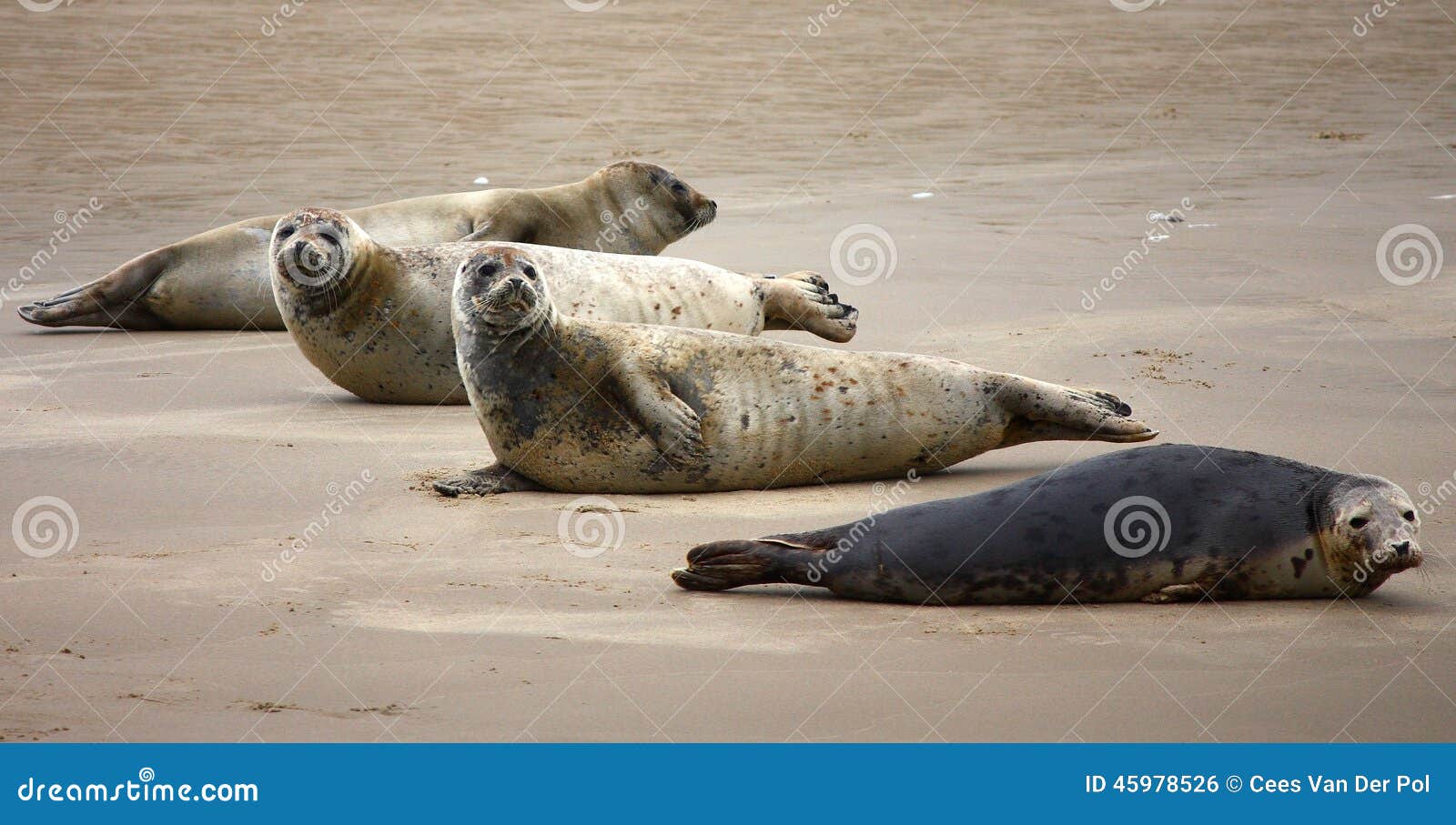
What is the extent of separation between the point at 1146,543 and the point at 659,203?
5317mm

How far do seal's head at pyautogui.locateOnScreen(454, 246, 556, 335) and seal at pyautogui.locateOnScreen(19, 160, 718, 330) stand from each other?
9.83 ft

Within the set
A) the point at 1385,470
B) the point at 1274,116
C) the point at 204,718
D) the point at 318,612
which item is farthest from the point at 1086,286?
the point at 1274,116

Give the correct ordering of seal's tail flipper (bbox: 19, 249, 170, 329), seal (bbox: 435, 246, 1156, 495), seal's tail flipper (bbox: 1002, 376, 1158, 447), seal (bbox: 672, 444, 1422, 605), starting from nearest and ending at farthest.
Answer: seal (bbox: 672, 444, 1422, 605)
seal (bbox: 435, 246, 1156, 495)
seal's tail flipper (bbox: 1002, 376, 1158, 447)
seal's tail flipper (bbox: 19, 249, 170, 329)

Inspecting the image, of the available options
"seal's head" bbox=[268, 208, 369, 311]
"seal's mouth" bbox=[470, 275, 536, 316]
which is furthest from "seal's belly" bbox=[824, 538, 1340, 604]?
"seal's head" bbox=[268, 208, 369, 311]

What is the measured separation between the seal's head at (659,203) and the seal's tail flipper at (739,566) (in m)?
4.95

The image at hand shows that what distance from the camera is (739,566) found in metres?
3.98

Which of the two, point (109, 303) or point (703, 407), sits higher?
point (703, 407)

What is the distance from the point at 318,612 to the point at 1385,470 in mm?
Answer: 3067

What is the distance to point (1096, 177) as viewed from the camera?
1256cm

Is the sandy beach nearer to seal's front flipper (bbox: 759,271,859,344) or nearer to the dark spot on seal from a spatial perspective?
the dark spot on seal

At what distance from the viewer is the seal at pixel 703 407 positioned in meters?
5.12

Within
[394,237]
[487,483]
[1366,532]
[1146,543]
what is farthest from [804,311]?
[1366,532]

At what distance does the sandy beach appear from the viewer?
3264 millimetres

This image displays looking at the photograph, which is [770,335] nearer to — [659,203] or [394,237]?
[659,203]
